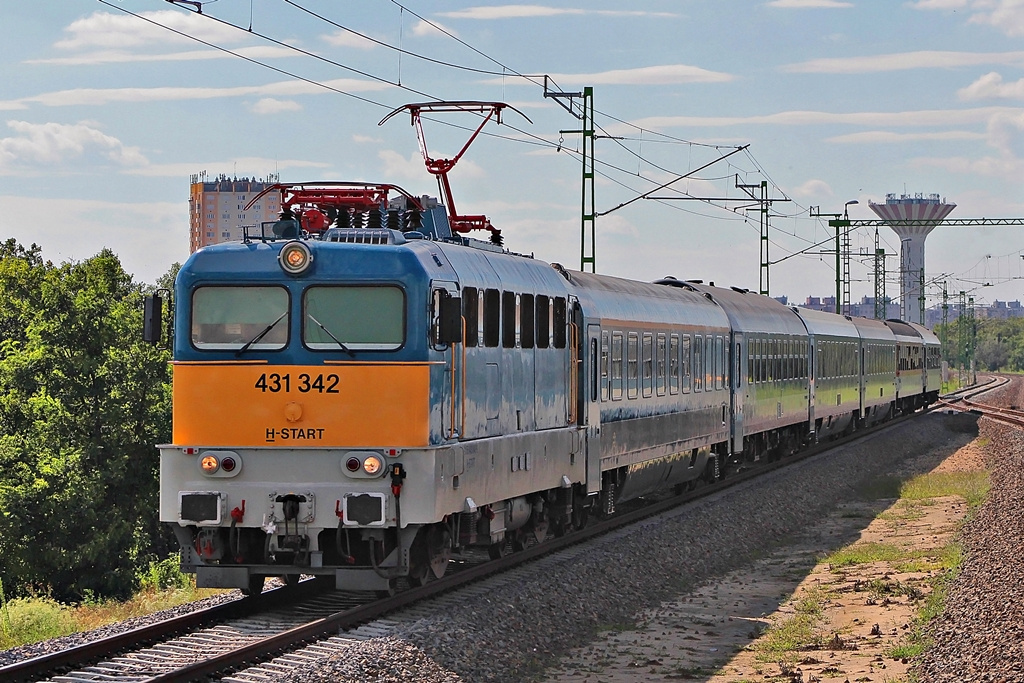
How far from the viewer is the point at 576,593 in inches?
644

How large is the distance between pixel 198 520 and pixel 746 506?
13.6 metres

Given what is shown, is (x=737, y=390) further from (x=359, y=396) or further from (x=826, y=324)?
(x=359, y=396)

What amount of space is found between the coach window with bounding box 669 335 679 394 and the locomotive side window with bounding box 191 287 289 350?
38.6 ft

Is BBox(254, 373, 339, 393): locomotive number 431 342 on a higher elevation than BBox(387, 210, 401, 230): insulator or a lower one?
lower

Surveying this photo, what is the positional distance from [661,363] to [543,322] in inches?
266

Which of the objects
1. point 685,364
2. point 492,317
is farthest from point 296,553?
point 685,364

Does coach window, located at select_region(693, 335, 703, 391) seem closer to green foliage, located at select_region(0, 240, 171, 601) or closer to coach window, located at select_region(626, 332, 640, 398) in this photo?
coach window, located at select_region(626, 332, 640, 398)

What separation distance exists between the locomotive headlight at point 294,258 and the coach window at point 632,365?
28.6 feet

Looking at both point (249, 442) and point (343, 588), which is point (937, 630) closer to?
point (343, 588)

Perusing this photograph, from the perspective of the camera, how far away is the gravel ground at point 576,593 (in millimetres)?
12242

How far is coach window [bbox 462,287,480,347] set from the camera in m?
14.7

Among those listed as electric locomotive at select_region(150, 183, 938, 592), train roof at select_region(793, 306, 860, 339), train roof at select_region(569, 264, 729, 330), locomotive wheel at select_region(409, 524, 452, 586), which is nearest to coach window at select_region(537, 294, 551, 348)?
electric locomotive at select_region(150, 183, 938, 592)

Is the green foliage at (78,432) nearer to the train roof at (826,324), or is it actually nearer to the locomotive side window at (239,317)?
the train roof at (826,324)

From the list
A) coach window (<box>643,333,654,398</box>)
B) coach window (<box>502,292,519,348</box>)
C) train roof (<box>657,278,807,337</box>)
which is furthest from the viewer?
train roof (<box>657,278,807,337</box>)
